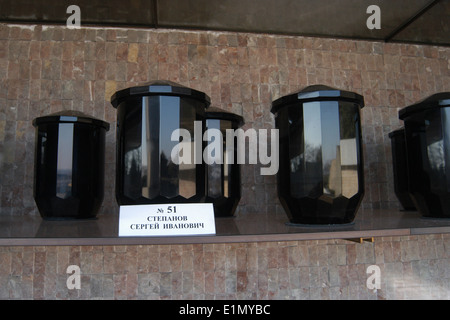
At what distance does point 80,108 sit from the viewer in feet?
3.31

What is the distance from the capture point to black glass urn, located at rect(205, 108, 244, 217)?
30.8 inches

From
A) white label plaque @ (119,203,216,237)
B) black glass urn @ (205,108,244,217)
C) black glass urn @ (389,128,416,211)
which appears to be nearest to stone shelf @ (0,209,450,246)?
white label plaque @ (119,203,216,237)

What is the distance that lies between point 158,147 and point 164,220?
4.4 inches

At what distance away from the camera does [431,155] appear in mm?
671

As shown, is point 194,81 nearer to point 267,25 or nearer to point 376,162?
point 267,25

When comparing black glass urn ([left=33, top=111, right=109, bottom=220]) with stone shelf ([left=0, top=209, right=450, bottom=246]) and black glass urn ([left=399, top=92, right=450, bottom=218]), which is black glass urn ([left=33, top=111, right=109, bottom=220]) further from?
black glass urn ([left=399, top=92, right=450, bottom=218])

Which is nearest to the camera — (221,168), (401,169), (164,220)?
(164,220)

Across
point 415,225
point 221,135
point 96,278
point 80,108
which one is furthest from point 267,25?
point 96,278

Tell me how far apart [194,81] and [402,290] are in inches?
33.6

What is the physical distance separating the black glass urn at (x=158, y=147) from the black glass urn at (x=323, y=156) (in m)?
0.16

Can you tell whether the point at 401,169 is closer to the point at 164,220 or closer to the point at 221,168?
the point at 221,168

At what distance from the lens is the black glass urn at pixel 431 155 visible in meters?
0.66

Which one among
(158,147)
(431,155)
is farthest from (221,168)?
(431,155)

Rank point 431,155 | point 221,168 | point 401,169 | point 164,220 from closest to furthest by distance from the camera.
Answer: point 164,220 → point 431,155 → point 221,168 → point 401,169
